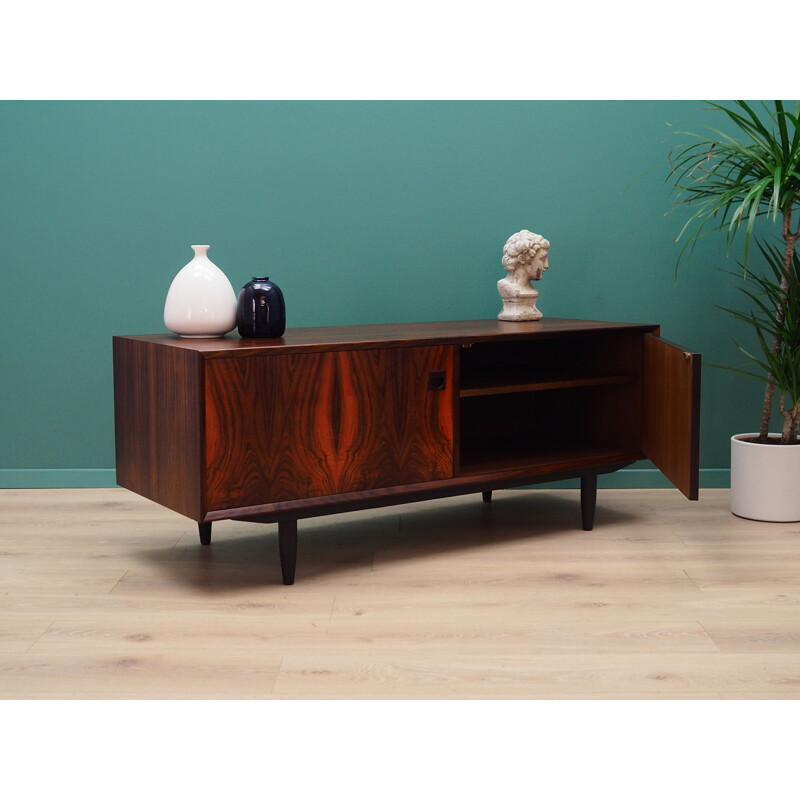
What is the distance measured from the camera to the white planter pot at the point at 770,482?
307 centimetres

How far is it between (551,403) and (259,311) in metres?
1.25

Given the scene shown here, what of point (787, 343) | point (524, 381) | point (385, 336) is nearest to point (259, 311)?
point (385, 336)

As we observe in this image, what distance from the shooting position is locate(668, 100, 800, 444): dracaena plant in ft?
9.48

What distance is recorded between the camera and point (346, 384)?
246 centimetres

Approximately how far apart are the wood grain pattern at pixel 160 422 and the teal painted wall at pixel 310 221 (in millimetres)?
936

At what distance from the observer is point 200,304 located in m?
2.52

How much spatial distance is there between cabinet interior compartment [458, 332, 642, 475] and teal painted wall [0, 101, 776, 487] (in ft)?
1.11

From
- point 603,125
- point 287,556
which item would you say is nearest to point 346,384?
point 287,556

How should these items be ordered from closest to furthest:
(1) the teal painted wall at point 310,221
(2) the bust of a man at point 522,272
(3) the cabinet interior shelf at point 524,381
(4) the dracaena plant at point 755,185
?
1. (3) the cabinet interior shelf at point 524,381
2. (4) the dracaena plant at point 755,185
3. (2) the bust of a man at point 522,272
4. (1) the teal painted wall at point 310,221

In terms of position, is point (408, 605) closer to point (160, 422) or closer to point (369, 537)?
point (369, 537)

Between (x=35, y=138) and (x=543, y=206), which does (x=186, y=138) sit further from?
(x=543, y=206)

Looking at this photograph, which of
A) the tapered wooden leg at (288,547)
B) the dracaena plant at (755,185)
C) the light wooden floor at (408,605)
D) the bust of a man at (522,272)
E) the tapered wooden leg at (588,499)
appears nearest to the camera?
the light wooden floor at (408,605)

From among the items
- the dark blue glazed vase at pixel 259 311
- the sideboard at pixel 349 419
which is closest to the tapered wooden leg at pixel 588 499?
the sideboard at pixel 349 419

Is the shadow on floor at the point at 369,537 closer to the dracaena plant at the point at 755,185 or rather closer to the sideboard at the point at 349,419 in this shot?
the sideboard at the point at 349,419
